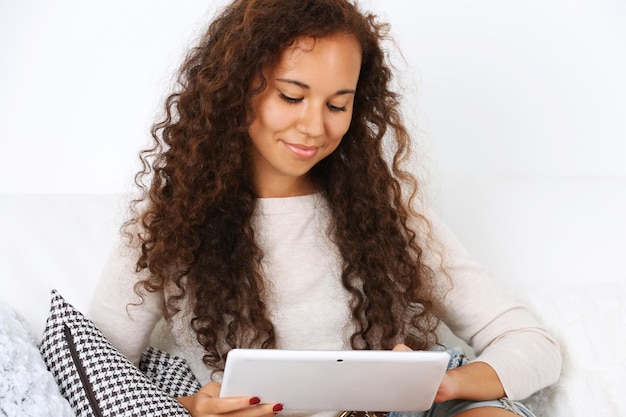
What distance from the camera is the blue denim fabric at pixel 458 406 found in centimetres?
170

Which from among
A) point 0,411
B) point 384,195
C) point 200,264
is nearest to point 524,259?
point 384,195

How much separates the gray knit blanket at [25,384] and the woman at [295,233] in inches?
8.4

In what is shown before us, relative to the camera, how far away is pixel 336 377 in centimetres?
144

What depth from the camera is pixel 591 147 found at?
8.36 ft

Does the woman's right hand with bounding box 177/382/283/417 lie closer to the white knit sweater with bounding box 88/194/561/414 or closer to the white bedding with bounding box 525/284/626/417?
the white knit sweater with bounding box 88/194/561/414

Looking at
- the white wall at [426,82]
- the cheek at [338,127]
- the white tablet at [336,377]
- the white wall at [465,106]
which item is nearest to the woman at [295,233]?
the cheek at [338,127]

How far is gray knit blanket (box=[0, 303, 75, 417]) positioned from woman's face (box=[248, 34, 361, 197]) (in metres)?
0.56

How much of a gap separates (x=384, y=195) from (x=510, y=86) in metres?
0.75

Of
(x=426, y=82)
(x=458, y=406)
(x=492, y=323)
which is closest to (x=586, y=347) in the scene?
(x=492, y=323)

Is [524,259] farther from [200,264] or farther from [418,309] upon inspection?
[200,264]

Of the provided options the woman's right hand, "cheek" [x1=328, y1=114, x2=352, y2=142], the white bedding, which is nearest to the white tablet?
the woman's right hand

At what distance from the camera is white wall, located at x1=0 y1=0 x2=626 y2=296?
7.02ft

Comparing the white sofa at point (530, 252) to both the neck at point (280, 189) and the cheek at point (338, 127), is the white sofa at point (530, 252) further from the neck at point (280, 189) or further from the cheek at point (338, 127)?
the cheek at point (338, 127)

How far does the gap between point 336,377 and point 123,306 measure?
0.51 m
